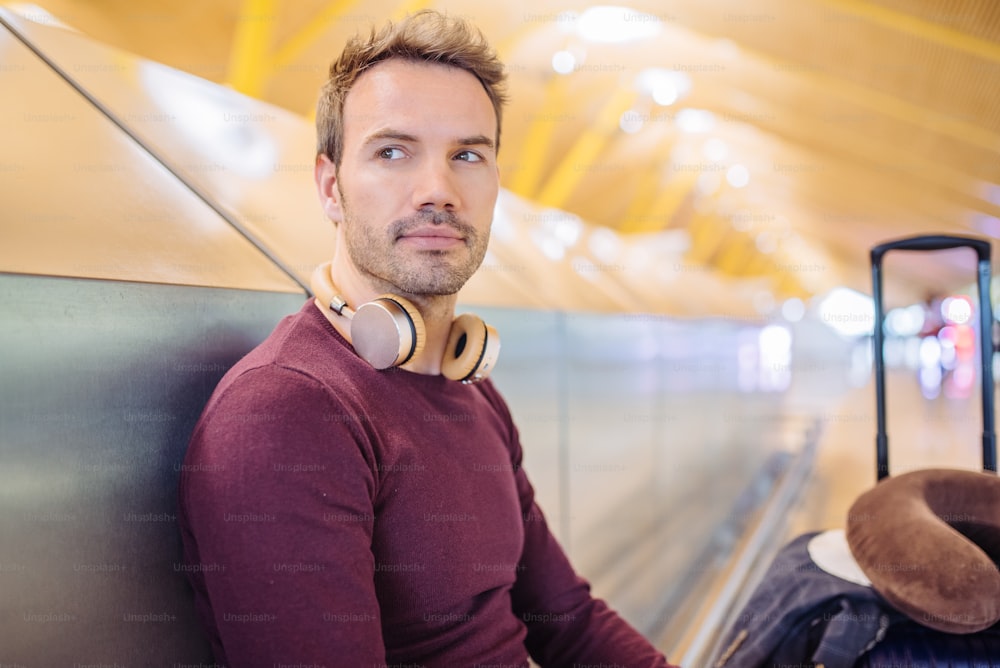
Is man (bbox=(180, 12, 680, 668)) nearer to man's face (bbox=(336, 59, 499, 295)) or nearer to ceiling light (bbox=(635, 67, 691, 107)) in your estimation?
man's face (bbox=(336, 59, 499, 295))

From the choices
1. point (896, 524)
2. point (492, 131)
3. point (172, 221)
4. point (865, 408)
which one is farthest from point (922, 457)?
point (172, 221)

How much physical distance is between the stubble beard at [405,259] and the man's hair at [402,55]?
22 centimetres

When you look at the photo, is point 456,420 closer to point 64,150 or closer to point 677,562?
point 64,150

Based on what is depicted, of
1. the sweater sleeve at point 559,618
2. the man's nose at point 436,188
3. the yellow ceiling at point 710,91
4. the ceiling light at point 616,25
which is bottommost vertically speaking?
the sweater sleeve at point 559,618

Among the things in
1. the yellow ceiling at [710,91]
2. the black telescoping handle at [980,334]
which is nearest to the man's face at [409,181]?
the black telescoping handle at [980,334]

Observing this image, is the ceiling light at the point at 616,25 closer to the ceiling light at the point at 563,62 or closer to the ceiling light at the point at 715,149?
the ceiling light at the point at 563,62

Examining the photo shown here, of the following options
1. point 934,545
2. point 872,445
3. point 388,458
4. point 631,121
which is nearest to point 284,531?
point 388,458

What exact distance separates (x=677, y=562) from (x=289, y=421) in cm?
487

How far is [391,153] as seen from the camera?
1.68 m

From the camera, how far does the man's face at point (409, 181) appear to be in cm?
164

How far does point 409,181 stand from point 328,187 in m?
0.27

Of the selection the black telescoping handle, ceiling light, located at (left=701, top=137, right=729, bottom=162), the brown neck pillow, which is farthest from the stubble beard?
ceiling light, located at (left=701, top=137, right=729, bottom=162)

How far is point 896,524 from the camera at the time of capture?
2.04 metres

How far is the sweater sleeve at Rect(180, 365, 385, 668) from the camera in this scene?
3.91 ft
